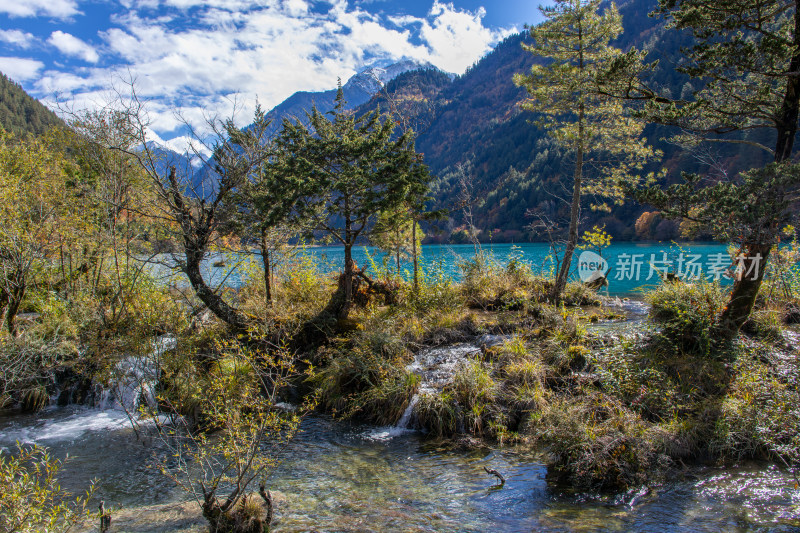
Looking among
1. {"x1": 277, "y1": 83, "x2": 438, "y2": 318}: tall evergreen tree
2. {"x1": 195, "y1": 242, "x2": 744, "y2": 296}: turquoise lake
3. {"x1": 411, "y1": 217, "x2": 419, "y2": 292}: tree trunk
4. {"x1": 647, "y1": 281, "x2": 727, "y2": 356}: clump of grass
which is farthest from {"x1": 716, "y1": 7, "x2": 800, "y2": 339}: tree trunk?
{"x1": 411, "y1": 217, "x2": 419, "y2": 292}: tree trunk

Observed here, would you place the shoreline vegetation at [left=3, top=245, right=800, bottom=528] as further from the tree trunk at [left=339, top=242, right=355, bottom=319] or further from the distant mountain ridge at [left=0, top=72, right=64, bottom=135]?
the distant mountain ridge at [left=0, top=72, right=64, bottom=135]

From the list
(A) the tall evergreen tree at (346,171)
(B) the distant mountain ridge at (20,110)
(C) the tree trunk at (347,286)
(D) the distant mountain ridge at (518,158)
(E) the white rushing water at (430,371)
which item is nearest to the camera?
(E) the white rushing water at (430,371)

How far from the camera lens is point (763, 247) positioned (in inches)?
269

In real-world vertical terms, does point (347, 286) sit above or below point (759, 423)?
above

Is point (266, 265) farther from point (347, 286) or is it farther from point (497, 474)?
point (497, 474)

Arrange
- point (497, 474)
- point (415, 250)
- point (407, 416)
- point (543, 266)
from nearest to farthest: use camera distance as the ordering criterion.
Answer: point (497, 474) → point (407, 416) → point (415, 250) → point (543, 266)

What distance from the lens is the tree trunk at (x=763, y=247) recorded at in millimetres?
6379

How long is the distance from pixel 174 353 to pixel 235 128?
5.73m

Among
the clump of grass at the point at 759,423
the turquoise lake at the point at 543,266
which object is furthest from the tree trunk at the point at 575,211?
the clump of grass at the point at 759,423

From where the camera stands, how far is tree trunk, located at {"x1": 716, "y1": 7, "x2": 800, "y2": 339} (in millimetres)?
6379

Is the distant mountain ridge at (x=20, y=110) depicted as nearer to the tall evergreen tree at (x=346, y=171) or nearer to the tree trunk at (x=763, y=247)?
the tall evergreen tree at (x=346, y=171)

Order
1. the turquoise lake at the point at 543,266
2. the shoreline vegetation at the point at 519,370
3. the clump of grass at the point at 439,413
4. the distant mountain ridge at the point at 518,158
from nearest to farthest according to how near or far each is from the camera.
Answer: the shoreline vegetation at the point at 519,370
the clump of grass at the point at 439,413
the turquoise lake at the point at 543,266
the distant mountain ridge at the point at 518,158

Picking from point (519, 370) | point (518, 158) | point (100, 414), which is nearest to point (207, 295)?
point (100, 414)

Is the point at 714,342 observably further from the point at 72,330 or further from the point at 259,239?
the point at 72,330
